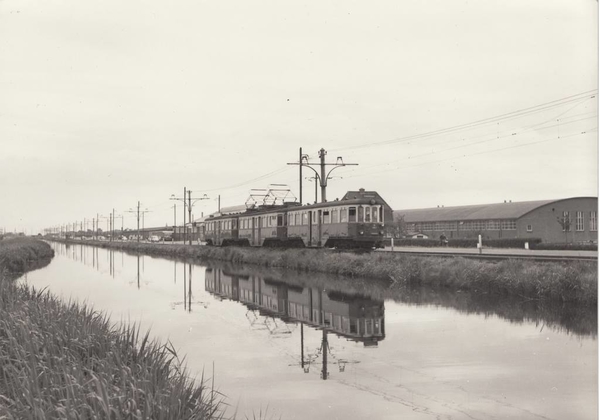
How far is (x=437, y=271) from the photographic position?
73.2 feet

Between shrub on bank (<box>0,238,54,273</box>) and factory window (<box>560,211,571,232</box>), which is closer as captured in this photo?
shrub on bank (<box>0,238,54,273</box>)

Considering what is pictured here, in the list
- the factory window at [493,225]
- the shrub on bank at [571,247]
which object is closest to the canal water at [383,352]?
the shrub on bank at [571,247]

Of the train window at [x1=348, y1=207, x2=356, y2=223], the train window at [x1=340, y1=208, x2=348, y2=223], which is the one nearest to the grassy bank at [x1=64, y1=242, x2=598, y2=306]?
the train window at [x1=340, y1=208, x2=348, y2=223]

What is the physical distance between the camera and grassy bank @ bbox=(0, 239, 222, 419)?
5230 mm

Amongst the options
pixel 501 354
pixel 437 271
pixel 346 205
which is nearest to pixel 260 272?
A: pixel 346 205

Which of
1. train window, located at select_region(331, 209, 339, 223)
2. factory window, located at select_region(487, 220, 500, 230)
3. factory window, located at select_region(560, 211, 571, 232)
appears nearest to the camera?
train window, located at select_region(331, 209, 339, 223)

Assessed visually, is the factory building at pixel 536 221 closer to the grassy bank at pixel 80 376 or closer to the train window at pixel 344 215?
the train window at pixel 344 215

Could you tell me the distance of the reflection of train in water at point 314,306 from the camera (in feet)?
46.1

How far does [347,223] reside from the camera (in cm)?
3023

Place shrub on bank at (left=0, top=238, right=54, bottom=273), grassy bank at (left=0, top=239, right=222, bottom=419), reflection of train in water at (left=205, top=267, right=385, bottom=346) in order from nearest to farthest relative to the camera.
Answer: grassy bank at (left=0, top=239, right=222, bottom=419) → reflection of train in water at (left=205, top=267, right=385, bottom=346) → shrub on bank at (left=0, top=238, right=54, bottom=273)

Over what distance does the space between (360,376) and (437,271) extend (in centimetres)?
1365

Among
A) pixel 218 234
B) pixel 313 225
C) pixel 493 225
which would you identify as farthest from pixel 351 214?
pixel 493 225

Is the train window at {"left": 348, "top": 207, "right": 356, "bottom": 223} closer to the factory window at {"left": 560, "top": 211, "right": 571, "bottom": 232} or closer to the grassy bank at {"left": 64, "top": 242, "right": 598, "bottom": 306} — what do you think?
the grassy bank at {"left": 64, "top": 242, "right": 598, "bottom": 306}

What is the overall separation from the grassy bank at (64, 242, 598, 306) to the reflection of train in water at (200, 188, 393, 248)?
4.56 feet
